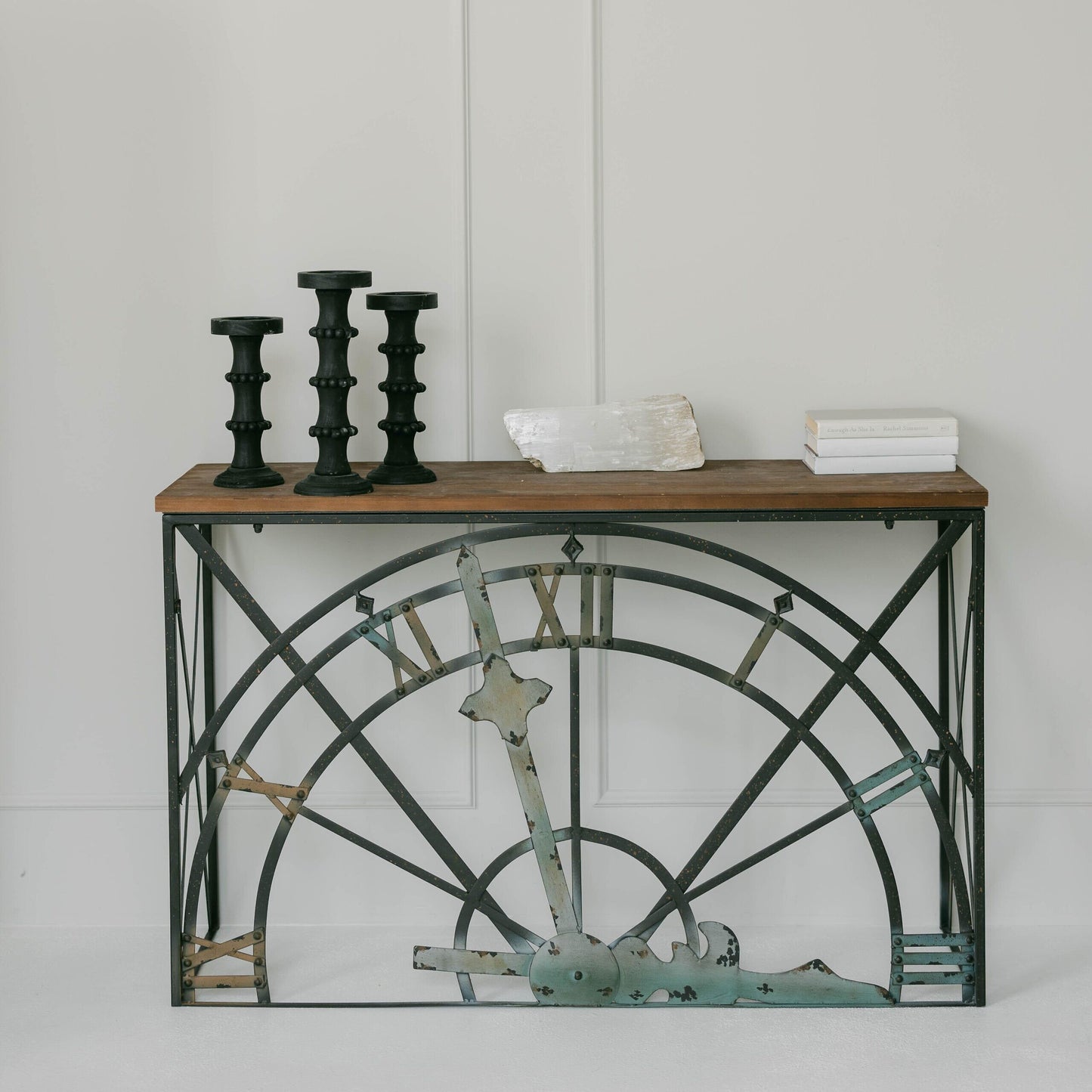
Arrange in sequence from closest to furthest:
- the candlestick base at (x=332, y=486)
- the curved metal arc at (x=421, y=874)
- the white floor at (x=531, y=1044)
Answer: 1. the white floor at (x=531, y=1044)
2. the candlestick base at (x=332, y=486)
3. the curved metal arc at (x=421, y=874)

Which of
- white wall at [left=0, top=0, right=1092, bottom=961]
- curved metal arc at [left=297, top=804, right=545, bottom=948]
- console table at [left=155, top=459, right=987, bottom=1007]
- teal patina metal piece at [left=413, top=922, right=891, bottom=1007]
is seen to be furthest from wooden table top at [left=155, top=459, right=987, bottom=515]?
teal patina metal piece at [left=413, top=922, right=891, bottom=1007]

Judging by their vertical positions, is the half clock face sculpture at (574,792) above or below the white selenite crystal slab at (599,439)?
below

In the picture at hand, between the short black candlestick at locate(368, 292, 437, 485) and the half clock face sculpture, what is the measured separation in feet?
0.52

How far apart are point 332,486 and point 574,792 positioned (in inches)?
26.7

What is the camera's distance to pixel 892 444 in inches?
88.5

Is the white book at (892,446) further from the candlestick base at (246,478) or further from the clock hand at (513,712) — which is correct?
the candlestick base at (246,478)

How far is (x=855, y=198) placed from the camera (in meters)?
2.41

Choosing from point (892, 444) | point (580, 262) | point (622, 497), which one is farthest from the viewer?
point (580, 262)

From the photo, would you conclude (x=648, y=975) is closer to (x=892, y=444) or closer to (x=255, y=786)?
(x=255, y=786)

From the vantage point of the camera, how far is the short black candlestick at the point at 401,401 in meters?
2.28

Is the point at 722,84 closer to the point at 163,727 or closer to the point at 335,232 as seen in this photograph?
the point at 335,232

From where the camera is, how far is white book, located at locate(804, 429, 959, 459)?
7.36ft

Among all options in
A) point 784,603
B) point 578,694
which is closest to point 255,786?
point 578,694

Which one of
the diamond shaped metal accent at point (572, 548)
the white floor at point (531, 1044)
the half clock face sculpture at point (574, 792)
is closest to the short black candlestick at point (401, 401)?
the half clock face sculpture at point (574, 792)
